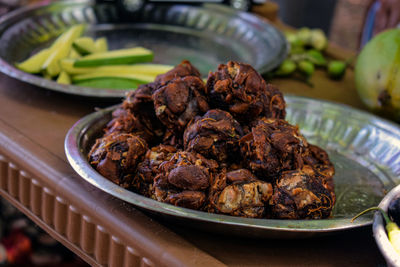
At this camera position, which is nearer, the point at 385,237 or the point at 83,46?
the point at 385,237

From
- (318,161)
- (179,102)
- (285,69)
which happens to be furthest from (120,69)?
(318,161)

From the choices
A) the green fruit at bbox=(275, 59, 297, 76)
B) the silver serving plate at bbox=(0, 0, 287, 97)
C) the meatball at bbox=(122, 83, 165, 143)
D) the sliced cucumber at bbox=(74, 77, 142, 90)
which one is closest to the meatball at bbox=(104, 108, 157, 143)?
the meatball at bbox=(122, 83, 165, 143)

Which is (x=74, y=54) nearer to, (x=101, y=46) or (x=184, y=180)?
(x=101, y=46)

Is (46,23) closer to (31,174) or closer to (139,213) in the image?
(31,174)

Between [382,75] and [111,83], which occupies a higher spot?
[382,75]

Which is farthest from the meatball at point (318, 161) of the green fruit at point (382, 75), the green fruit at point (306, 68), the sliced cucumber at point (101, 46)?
the sliced cucumber at point (101, 46)

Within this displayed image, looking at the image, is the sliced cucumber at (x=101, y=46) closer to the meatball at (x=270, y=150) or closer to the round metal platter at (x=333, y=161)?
the round metal platter at (x=333, y=161)

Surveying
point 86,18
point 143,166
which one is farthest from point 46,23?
point 143,166
